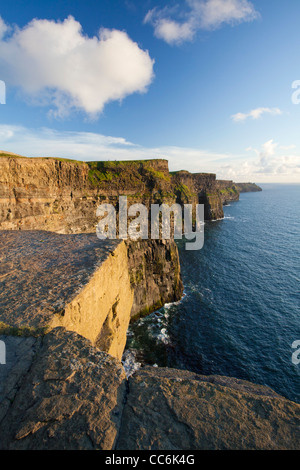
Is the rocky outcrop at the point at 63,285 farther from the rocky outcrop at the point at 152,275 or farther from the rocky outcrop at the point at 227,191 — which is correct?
the rocky outcrop at the point at 227,191

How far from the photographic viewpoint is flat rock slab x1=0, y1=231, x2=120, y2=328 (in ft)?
14.3

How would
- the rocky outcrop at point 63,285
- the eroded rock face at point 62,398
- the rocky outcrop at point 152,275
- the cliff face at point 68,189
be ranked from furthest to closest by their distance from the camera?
the rocky outcrop at point 152,275
the cliff face at point 68,189
the rocky outcrop at point 63,285
the eroded rock face at point 62,398

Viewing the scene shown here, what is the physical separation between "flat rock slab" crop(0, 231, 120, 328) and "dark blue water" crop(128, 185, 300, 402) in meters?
18.3

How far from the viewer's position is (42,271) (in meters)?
6.03

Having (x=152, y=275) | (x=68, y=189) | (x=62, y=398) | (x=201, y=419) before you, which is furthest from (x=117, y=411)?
(x=68, y=189)

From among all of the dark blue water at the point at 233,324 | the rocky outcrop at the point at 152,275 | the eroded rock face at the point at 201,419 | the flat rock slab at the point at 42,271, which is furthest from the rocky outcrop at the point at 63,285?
the rocky outcrop at the point at 152,275

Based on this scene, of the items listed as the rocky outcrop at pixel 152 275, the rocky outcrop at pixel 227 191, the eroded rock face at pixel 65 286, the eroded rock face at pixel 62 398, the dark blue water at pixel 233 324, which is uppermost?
the rocky outcrop at pixel 227 191

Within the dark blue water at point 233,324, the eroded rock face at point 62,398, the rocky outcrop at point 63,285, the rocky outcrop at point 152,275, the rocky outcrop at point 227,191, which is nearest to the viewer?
the eroded rock face at point 62,398

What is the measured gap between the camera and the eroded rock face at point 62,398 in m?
2.39

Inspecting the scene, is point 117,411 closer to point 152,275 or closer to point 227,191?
point 152,275

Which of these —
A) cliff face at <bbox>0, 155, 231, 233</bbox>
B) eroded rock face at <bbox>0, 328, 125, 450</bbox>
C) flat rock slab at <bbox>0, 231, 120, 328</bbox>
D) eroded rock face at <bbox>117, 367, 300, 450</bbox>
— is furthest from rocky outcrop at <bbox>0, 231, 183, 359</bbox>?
cliff face at <bbox>0, 155, 231, 233</bbox>

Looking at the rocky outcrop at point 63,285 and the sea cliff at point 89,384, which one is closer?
the sea cliff at point 89,384

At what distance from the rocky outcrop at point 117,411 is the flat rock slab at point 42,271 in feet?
3.07

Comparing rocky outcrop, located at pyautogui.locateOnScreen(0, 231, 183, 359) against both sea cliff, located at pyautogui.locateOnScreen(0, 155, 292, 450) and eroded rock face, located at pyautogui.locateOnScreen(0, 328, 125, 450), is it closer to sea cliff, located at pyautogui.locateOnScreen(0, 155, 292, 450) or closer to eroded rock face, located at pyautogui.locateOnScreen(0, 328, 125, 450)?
sea cliff, located at pyautogui.locateOnScreen(0, 155, 292, 450)
